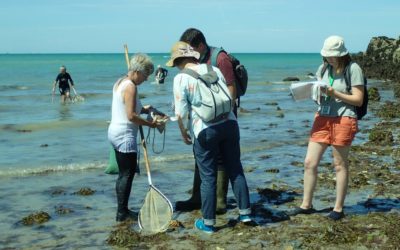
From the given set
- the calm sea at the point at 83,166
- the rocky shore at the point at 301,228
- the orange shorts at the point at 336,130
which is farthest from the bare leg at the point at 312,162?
the calm sea at the point at 83,166

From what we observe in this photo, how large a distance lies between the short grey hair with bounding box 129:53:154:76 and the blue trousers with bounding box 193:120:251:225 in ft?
Result: 3.44

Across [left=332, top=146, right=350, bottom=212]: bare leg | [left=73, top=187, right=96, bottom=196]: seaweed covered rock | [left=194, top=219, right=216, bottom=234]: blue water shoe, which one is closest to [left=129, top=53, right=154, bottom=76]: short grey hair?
[left=194, top=219, right=216, bottom=234]: blue water shoe

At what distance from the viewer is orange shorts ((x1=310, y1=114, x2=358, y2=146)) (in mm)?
5875

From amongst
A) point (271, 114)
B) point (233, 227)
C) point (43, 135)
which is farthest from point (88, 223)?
point (271, 114)

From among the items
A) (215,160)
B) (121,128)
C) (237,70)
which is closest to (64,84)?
(121,128)

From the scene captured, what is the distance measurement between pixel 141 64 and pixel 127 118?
2.07 ft

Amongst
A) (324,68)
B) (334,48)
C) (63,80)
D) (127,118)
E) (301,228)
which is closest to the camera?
(334,48)

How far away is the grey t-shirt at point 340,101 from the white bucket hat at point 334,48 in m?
0.19

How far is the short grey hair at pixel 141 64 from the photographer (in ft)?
20.1

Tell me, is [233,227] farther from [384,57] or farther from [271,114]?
[384,57]

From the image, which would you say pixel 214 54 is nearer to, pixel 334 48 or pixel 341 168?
pixel 334 48

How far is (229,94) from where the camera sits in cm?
567

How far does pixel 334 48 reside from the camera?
5734mm

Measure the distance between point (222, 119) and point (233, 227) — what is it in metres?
1.28
